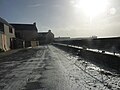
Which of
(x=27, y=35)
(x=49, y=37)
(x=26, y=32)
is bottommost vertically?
(x=49, y=37)

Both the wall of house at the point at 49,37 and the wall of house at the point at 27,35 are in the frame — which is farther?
the wall of house at the point at 49,37

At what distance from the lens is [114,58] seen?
12.6m

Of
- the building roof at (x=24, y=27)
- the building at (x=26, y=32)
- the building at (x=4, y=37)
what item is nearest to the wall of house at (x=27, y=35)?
the building at (x=26, y=32)

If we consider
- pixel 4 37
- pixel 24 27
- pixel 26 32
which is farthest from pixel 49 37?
pixel 4 37

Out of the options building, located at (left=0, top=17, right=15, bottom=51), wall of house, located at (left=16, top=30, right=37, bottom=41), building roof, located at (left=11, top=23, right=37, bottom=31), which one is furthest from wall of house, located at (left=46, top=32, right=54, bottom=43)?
building, located at (left=0, top=17, right=15, bottom=51)

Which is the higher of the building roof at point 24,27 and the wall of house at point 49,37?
the building roof at point 24,27

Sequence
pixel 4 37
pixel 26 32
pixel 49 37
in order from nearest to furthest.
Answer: pixel 4 37, pixel 26 32, pixel 49 37

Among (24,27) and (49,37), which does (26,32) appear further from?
(49,37)

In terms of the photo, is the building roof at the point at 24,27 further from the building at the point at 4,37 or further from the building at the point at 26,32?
the building at the point at 4,37

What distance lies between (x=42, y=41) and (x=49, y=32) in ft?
87.5

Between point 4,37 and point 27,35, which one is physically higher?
point 27,35

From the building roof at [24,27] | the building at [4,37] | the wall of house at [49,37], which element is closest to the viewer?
the building at [4,37]

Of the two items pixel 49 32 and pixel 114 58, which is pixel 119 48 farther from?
pixel 49 32

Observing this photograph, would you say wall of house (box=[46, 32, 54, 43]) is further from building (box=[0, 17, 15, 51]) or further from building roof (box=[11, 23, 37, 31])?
building (box=[0, 17, 15, 51])
